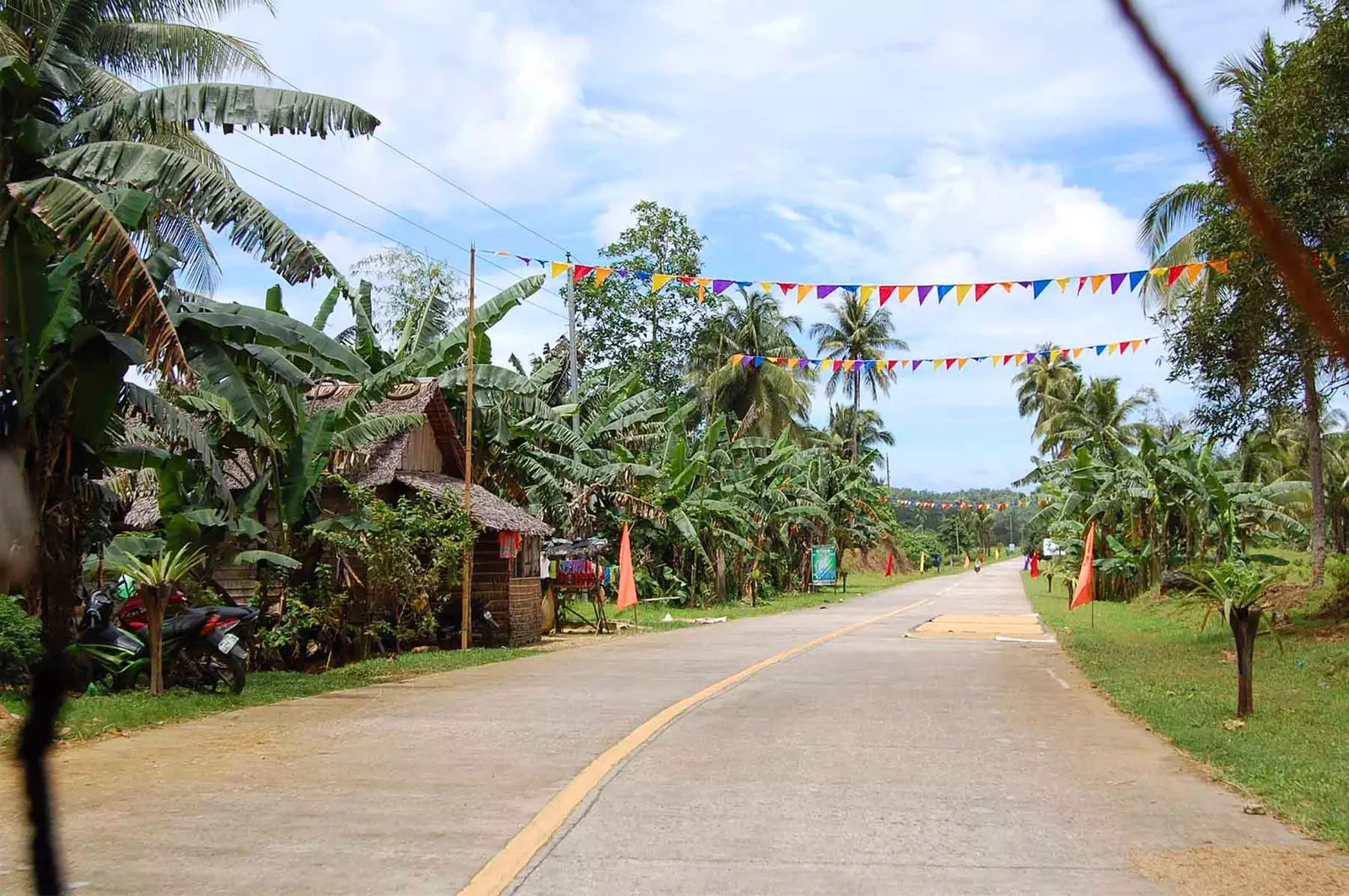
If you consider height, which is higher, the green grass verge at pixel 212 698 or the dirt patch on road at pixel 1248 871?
the green grass verge at pixel 212 698

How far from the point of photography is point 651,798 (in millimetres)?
6906

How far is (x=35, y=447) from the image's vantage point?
11.2 m

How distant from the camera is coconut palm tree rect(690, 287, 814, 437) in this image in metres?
49.3

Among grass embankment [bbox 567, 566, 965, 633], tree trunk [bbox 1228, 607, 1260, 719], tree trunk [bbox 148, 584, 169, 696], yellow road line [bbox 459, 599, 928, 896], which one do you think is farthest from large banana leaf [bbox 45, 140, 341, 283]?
grass embankment [bbox 567, 566, 965, 633]

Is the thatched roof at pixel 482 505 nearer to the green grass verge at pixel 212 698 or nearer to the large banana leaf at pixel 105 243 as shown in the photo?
the green grass verge at pixel 212 698

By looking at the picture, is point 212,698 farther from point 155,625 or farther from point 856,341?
point 856,341

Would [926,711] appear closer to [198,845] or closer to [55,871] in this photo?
[198,845]

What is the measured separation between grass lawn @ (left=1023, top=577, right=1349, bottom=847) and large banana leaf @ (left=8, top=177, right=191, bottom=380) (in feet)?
28.1

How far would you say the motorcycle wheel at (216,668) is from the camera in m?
11.6

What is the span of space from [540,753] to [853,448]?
2064 inches

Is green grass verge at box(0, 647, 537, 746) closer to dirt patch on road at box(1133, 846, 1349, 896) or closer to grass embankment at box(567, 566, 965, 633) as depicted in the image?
dirt patch on road at box(1133, 846, 1349, 896)

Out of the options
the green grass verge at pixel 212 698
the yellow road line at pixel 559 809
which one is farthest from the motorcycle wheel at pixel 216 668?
the yellow road line at pixel 559 809

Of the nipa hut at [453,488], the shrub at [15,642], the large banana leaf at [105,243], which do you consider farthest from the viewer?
the nipa hut at [453,488]

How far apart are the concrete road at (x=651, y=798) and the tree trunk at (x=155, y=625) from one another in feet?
4.26
